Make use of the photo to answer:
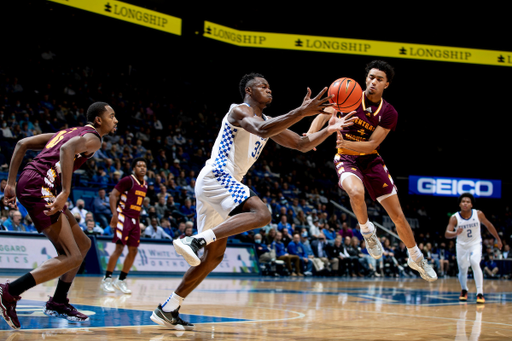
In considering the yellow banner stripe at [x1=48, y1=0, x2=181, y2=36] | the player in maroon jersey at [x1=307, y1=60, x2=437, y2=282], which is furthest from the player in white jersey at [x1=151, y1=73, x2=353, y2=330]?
the yellow banner stripe at [x1=48, y1=0, x2=181, y2=36]

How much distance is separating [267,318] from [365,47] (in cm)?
1763

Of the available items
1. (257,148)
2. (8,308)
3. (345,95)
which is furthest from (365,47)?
(8,308)

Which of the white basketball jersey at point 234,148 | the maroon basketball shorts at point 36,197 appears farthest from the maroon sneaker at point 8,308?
the white basketball jersey at point 234,148

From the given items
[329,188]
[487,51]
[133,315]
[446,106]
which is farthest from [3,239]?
[446,106]

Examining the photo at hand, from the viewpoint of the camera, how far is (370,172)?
19.9ft

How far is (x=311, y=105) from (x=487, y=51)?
20637mm

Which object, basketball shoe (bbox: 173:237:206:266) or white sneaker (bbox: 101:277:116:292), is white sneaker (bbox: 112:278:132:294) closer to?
white sneaker (bbox: 101:277:116:292)

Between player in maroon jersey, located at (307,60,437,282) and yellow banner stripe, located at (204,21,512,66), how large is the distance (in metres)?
15.6

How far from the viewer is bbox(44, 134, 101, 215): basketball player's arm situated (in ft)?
14.9

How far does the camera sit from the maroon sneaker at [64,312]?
5.04 metres

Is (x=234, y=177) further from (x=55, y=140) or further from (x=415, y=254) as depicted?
(x=415, y=254)

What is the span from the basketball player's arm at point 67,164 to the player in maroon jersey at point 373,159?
2.40 m

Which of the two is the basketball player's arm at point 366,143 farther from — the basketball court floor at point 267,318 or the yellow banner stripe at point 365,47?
the yellow banner stripe at point 365,47

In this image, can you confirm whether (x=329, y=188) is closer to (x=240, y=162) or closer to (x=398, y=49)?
(x=398, y=49)
